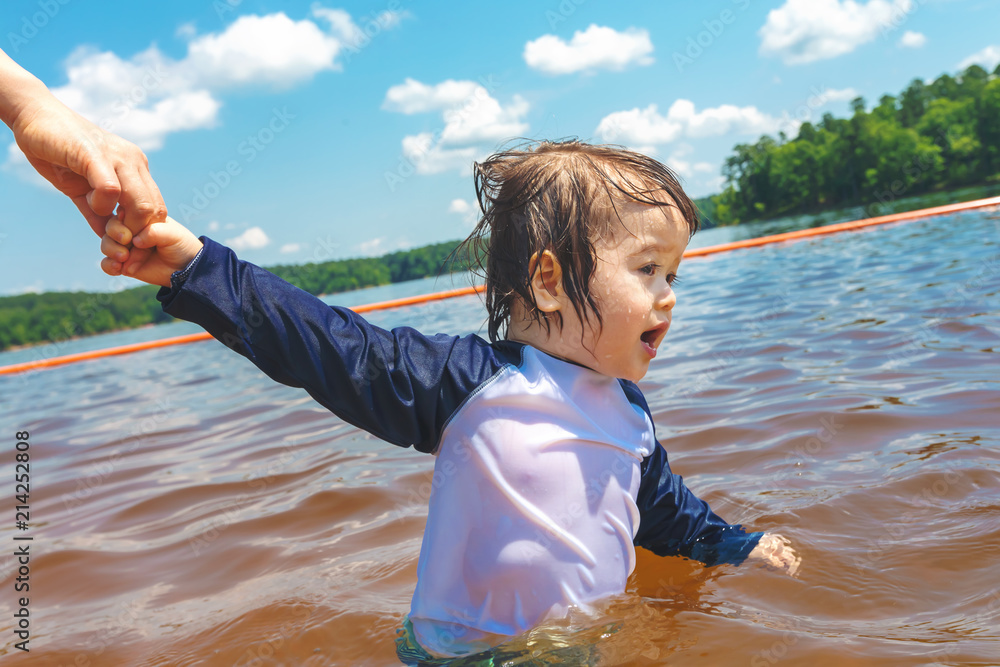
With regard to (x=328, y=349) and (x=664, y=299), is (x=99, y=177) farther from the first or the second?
(x=664, y=299)

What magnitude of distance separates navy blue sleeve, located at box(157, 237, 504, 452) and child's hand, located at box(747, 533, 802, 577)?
114 centimetres

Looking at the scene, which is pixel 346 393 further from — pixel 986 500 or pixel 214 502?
pixel 214 502

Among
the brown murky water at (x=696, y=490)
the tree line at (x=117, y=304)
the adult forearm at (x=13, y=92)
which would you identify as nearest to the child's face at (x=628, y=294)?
the brown murky water at (x=696, y=490)

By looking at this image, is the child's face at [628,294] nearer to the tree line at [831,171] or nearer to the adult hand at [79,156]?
the adult hand at [79,156]

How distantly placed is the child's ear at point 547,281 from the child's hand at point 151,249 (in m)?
0.75

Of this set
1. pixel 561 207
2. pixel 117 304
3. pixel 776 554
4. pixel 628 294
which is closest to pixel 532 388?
pixel 628 294

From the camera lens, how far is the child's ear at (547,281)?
1.65 meters

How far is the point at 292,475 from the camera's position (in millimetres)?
3738

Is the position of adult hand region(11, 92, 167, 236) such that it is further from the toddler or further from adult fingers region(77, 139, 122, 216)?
the toddler

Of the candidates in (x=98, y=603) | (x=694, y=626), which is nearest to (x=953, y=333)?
(x=694, y=626)

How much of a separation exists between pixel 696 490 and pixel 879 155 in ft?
188

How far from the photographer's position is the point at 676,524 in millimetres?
2070

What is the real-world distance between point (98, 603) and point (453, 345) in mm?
1907

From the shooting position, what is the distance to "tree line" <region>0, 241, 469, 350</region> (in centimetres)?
4234
